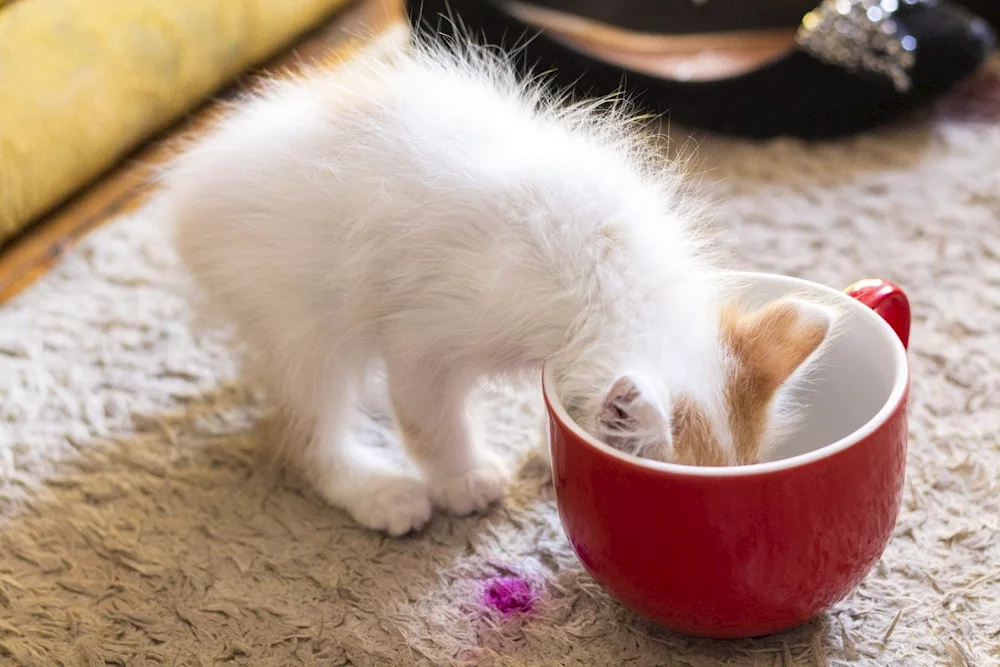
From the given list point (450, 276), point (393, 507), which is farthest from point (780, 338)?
point (393, 507)

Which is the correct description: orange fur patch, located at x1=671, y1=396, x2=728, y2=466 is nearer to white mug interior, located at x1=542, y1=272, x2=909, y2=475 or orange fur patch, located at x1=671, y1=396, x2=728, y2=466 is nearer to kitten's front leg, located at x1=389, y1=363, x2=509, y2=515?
white mug interior, located at x1=542, y1=272, x2=909, y2=475

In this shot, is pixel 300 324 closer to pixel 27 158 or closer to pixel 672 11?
pixel 27 158

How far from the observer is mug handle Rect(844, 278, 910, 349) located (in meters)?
0.90

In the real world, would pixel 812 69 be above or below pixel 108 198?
above

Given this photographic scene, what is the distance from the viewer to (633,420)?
0.74 m

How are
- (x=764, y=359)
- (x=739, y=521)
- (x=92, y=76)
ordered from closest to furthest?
(x=739, y=521)
(x=764, y=359)
(x=92, y=76)

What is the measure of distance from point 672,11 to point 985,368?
104 cm

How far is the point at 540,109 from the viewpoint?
3.34 ft

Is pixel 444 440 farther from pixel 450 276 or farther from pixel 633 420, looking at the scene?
pixel 633 420

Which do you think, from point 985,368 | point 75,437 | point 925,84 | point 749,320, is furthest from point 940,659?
point 925,84

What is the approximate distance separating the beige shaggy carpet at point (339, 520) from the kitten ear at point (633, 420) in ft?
0.70

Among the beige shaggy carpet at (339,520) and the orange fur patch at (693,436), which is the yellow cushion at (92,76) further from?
the orange fur patch at (693,436)

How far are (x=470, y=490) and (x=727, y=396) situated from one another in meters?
0.32

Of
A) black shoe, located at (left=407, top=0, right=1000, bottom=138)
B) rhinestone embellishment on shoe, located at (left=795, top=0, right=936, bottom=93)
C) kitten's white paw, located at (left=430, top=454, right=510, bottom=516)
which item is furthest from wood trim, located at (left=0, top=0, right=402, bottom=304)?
rhinestone embellishment on shoe, located at (left=795, top=0, right=936, bottom=93)
